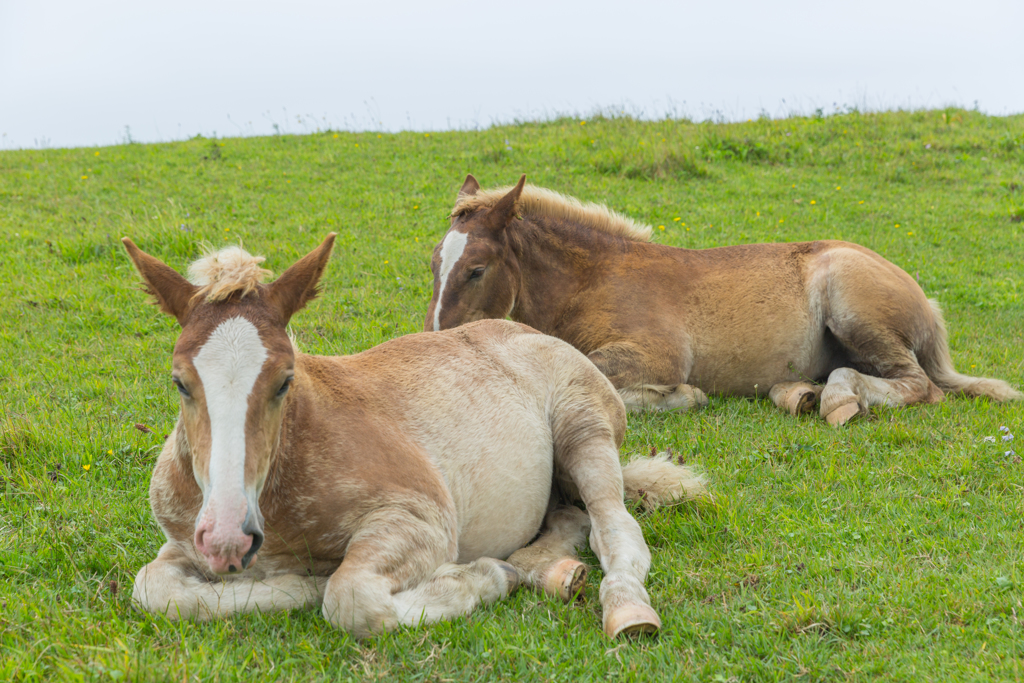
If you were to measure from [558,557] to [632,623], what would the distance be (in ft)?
2.52

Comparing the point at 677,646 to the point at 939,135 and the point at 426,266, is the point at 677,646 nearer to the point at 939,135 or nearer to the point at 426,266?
the point at 426,266

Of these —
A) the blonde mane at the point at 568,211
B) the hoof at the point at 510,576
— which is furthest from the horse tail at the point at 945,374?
the hoof at the point at 510,576

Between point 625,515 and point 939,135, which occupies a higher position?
point 939,135

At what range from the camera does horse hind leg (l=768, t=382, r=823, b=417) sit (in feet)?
20.3

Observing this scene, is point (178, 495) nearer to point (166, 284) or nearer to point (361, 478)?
point (361, 478)

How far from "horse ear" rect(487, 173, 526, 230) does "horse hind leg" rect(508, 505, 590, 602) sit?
9.63ft

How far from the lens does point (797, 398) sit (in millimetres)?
6203

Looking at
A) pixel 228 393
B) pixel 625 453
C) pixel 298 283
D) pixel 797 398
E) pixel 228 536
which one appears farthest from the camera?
pixel 797 398

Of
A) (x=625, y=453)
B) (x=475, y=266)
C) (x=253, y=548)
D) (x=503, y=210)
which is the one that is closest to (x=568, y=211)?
(x=503, y=210)

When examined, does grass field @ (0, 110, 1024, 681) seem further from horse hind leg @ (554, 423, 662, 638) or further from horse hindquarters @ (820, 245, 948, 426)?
horse hindquarters @ (820, 245, 948, 426)

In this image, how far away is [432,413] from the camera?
13.0 ft

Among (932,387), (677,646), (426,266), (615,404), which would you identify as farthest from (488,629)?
(426,266)

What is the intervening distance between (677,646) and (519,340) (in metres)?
2.17

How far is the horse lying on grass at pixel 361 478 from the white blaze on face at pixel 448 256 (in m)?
1.88
